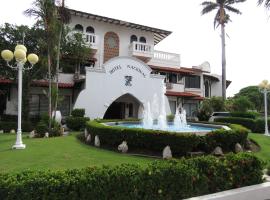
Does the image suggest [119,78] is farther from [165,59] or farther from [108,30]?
[165,59]

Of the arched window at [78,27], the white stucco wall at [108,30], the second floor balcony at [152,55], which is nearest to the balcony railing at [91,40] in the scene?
the white stucco wall at [108,30]

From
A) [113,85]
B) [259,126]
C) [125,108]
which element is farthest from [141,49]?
[259,126]

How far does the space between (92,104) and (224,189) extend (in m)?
18.8

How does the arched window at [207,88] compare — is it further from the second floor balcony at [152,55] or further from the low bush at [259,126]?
the low bush at [259,126]

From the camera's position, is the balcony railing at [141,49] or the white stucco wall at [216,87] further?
the white stucco wall at [216,87]

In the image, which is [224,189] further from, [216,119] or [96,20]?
[96,20]

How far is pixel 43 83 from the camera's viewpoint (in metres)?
27.5

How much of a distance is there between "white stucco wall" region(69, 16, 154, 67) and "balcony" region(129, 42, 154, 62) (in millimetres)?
1246

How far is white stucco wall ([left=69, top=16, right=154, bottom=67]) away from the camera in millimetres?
32006

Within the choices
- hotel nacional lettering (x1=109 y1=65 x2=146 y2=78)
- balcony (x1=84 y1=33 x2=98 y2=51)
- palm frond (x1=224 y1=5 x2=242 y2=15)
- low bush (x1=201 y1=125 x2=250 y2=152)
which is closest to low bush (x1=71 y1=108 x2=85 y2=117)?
hotel nacional lettering (x1=109 y1=65 x2=146 y2=78)

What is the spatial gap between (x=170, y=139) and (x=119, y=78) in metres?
15.2

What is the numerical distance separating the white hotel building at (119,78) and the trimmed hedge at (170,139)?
11836 millimetres

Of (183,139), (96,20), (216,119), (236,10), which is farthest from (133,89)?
(236,10)

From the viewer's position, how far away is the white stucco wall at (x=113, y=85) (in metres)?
25.4
